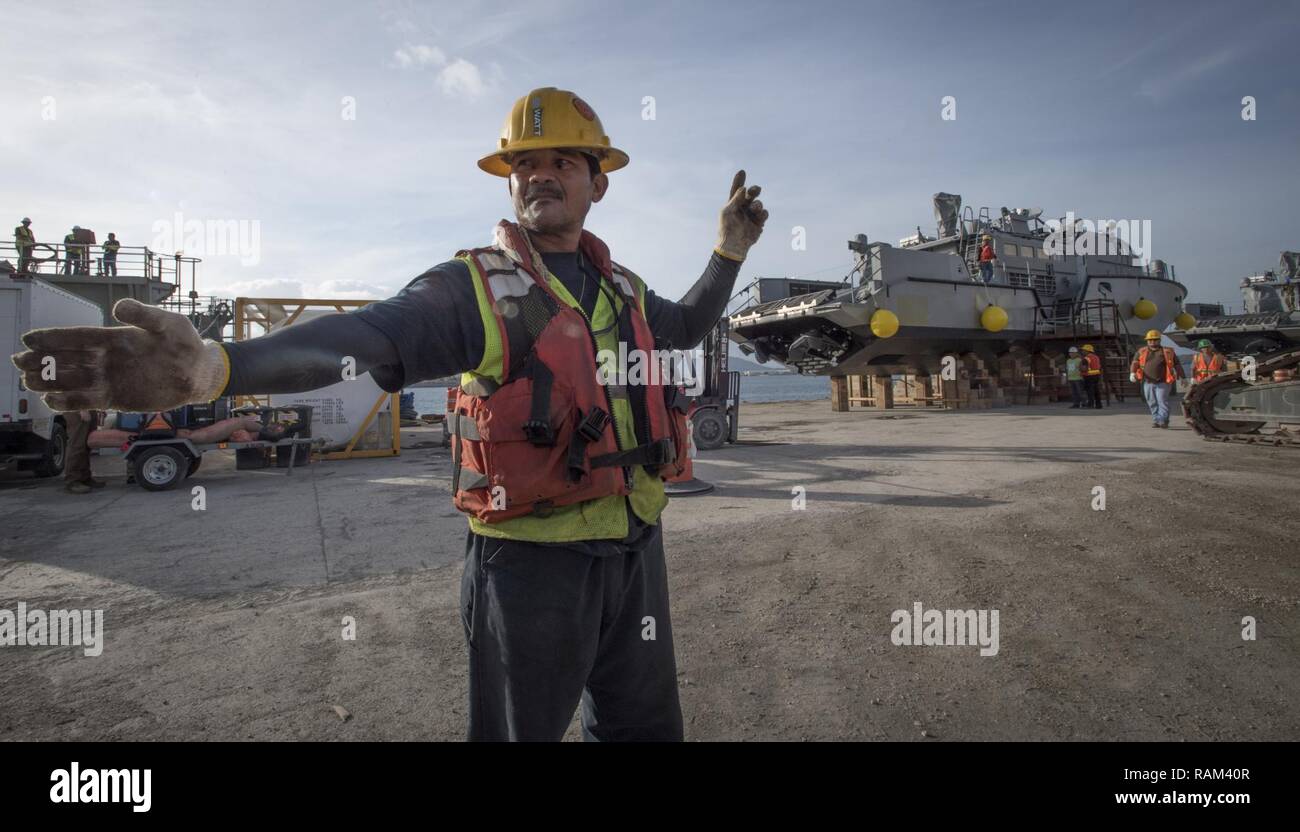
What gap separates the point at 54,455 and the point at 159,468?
341 centimetres

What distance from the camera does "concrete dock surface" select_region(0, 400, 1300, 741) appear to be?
2.67 meters

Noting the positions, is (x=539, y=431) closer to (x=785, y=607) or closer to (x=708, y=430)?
(x=785, y=607)

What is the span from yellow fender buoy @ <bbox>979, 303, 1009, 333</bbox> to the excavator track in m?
7.04

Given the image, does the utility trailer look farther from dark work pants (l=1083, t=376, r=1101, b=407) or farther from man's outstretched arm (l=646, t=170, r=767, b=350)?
dark work pants (l=1083, t=376, r=1101, b=407)

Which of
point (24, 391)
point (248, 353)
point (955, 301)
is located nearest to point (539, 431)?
point (248, 353)

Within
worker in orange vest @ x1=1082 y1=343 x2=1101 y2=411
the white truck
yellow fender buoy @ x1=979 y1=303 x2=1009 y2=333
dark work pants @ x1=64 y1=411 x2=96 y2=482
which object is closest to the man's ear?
dark work pants @ x1=64 y1=411 x2=96 y2=482

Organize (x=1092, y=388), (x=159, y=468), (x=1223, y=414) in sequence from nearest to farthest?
(x=159, y=468)
(x=1223, y=414)
(x=1092, y=388)

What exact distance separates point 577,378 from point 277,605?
356cm

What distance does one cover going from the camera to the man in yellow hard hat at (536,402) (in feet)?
4.03

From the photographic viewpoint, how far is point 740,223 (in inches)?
89.3

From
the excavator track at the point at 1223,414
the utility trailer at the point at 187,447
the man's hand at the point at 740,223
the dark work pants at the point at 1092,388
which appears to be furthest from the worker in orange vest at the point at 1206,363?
the utility trailer at the point at 187,447

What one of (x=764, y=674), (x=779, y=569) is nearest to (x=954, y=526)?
(x=779, y=569)

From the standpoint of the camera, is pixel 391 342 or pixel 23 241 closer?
pixel 391 342
